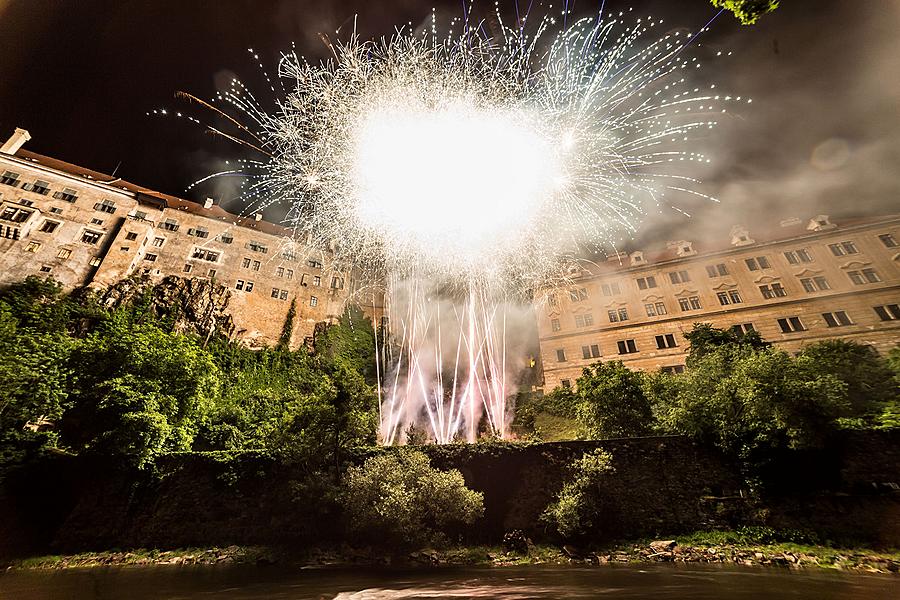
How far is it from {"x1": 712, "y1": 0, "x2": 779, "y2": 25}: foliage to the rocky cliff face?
42564 mm

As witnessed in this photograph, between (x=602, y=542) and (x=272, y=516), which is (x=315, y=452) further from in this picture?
(x=602, y=542)

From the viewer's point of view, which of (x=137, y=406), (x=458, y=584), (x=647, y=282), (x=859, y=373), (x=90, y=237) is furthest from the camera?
(x=647, y=282)

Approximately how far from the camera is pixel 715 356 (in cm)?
2119

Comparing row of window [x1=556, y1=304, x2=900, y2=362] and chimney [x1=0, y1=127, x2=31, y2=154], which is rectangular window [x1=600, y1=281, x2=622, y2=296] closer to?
row of window [x1=556, y1=304, x2=900, y2=362]

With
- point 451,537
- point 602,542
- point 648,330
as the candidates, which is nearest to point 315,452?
point 451,537

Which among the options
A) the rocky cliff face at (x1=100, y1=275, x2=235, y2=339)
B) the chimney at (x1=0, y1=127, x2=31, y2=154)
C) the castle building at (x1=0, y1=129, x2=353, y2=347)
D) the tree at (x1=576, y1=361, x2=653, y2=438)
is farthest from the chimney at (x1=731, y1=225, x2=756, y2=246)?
the chimney at (x1=0, y1=127, x2=31, y2=154)

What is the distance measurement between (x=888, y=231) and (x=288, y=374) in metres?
60.0

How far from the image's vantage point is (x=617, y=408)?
21.2 meters

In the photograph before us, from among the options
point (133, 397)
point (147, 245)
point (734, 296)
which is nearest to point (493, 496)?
point (133, 397)

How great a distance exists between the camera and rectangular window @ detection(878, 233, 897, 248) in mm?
31484

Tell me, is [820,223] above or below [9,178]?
below

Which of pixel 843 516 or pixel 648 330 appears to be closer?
pixel 843 516

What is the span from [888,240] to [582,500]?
40795 millimetres

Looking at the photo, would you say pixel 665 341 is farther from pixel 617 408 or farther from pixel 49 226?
pixel 49 226
